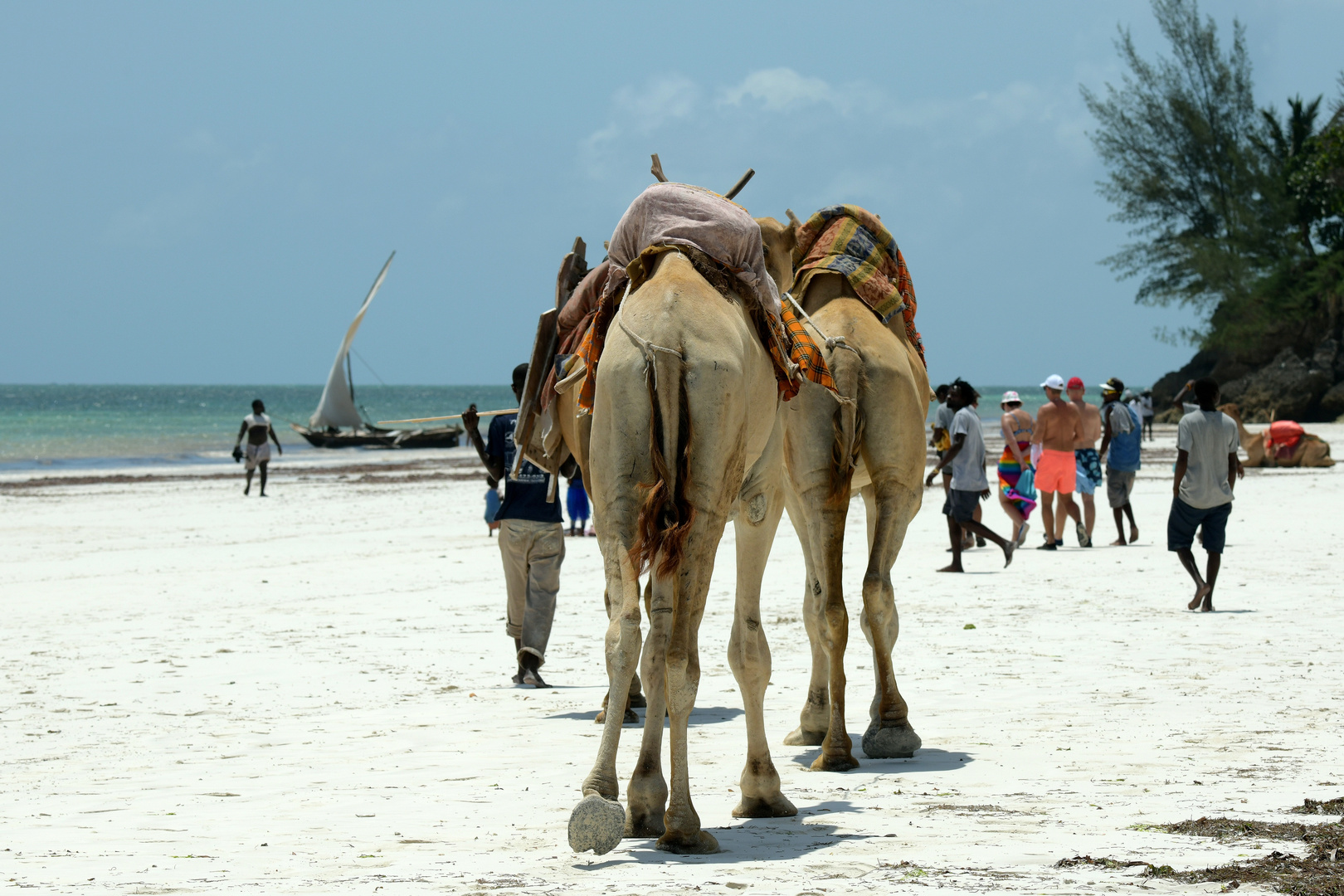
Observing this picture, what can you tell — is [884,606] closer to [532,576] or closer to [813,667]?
[813,667]

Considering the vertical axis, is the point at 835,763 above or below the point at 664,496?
below

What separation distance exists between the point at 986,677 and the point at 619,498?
14.4 ft

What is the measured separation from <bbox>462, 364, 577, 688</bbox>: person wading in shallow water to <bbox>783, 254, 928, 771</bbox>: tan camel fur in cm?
238

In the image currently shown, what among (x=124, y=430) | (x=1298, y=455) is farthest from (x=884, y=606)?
(x=124, y=430)

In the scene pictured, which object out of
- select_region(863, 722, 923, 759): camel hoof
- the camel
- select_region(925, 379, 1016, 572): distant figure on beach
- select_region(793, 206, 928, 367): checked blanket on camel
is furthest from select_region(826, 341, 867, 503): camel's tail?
the camel

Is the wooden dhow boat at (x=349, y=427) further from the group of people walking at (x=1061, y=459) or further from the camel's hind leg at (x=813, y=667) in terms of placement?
the camel's hind leg at (x=813, y=667)

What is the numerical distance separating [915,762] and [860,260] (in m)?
2.74

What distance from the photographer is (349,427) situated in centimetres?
6744

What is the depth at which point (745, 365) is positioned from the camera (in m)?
5.22

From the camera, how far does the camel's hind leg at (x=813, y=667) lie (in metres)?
6.57

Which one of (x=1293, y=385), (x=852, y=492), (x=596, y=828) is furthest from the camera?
(x=1293, y=385)

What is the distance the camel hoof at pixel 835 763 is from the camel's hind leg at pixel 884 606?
247 millimetres

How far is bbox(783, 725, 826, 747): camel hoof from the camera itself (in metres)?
6.93

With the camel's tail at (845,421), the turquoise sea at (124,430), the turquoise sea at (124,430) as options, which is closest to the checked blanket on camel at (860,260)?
the camel's tail at (845,421)
